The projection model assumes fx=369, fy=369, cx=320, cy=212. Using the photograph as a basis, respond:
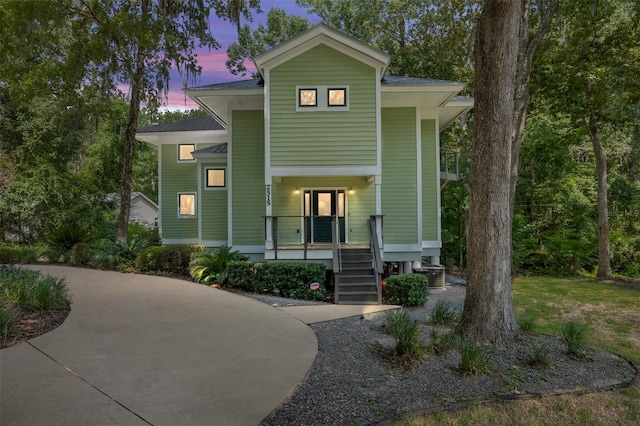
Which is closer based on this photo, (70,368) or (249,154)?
(70,368)

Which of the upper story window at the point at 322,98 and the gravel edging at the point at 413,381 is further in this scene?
the upper story window at the point at 322,98

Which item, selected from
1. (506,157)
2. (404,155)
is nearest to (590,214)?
(404,155)

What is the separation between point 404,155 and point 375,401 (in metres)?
9.81

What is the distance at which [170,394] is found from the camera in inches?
157

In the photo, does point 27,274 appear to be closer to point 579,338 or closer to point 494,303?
point 494,303

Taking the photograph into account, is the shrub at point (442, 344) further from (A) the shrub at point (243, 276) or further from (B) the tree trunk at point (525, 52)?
(B) the tree trunk at point (525, 52)

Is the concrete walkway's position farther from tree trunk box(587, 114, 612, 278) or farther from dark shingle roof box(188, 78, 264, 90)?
tree trunk box(587, 114, 612, 278)

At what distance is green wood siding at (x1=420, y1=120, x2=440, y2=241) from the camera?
13430mm

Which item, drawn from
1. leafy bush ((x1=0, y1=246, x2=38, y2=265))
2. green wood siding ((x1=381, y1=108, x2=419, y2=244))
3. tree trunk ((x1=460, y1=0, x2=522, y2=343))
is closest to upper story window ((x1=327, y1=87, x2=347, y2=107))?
green wood siding ((x1=381, y1=108, x2=419, y2=244))

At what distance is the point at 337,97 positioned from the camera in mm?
11656

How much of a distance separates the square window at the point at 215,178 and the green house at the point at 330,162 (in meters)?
0.05

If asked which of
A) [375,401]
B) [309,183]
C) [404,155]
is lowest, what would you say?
[375,401]

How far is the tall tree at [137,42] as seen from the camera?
12.6 meters

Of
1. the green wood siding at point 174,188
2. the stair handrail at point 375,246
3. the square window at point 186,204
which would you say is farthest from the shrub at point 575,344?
the square window at point 186,204
